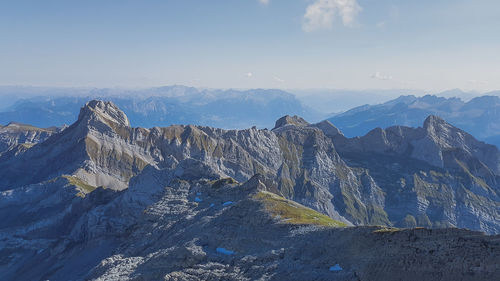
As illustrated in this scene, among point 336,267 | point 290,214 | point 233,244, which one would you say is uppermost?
point 336,267

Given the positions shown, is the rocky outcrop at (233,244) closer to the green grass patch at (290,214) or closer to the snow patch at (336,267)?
the snow patch at (336,267)

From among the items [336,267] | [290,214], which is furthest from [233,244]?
[336,267]

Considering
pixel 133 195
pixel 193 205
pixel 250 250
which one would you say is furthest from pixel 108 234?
pixel 250 250

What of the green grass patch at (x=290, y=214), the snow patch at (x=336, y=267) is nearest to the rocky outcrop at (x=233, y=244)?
the snow patch at (x=336, y=267)

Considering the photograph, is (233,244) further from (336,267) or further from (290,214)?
(336,267)

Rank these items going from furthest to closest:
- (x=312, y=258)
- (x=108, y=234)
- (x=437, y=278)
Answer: (x=108, y=234)
(x=312, y=258)
(x=437, y=278)

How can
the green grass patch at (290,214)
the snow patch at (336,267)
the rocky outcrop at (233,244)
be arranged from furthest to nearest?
the green grass patch at (290,214) < the snow patch at (336,267) < the rocky outcrop at (233,244)

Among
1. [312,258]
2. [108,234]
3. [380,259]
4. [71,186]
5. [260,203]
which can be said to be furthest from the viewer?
[71,186]

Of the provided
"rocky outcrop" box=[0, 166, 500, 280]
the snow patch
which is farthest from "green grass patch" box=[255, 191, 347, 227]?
the snow patch

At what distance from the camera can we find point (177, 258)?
69.6m

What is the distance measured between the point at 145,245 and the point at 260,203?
101 ft

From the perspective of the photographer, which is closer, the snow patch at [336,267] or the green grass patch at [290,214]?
the snow patch at [336,267]

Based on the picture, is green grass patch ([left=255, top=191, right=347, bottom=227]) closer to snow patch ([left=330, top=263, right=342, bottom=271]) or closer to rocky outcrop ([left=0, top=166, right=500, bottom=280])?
rocky outcrop ([left=0, top=166, right=500, bottom=280])

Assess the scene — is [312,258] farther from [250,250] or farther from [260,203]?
[260,203]
